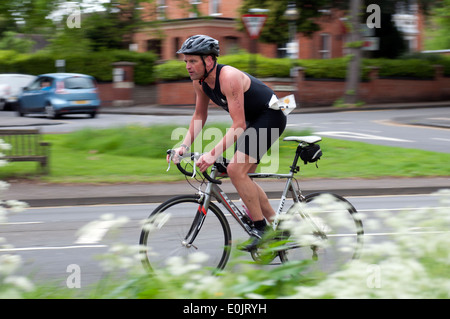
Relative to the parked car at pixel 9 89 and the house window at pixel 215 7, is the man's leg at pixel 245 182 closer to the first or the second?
the parked car at pixel 9 89

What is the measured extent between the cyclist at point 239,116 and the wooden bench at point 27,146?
6736 mm

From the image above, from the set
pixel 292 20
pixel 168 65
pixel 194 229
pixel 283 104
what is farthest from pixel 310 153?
pixel 292 20

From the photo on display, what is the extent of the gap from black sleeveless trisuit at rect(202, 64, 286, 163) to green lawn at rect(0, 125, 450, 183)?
5276 millimetres

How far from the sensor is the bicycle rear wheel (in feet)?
11.2

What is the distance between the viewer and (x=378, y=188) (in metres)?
9.99

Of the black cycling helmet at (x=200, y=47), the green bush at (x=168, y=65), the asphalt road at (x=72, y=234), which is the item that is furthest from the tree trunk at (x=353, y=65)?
the black cycling helmet at (x=200, y=47)

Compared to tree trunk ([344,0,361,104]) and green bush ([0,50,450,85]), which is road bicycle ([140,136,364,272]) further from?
green bush ([0,50,450,85])

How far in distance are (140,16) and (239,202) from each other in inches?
1348

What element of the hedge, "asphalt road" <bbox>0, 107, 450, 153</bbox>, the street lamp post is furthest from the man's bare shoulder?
the hedge

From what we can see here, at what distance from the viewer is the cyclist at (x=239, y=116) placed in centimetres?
444

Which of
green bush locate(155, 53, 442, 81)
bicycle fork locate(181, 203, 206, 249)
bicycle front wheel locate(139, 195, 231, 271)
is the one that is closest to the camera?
bicycle front wheel locate(139, 195, 231, 271)

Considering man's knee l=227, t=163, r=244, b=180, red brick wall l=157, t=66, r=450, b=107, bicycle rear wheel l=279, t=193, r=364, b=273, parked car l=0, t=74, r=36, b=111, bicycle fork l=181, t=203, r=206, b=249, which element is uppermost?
man's knee l=227, t=163, r=244, b=180

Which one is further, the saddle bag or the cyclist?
the saddle bag
